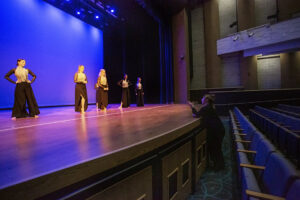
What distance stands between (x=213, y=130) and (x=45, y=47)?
20.6 feet

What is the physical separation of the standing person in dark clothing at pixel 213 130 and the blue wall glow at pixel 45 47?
18.8 ft

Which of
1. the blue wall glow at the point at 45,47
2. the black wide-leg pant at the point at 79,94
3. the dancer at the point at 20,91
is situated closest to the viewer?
the dancer at the point at 20,91

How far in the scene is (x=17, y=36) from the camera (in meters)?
5.38

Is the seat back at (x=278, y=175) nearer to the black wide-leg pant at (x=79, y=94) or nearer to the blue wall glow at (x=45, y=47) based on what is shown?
the black wide-leg pant at (x=79, y=94)

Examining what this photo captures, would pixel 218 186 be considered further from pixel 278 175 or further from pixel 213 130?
pixel 278 175

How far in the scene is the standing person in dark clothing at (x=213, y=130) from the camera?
2.29m

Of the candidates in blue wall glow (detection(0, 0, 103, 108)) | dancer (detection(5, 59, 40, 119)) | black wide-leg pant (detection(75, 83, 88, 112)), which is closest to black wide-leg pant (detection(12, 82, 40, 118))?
dancer (detection(5, 59, 40, 119))

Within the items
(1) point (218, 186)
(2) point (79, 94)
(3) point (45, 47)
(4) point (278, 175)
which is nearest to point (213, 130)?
(1) point (218, 186)

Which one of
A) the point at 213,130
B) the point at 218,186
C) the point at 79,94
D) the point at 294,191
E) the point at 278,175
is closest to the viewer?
the point at 294,191

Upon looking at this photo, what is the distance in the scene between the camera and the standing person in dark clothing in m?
2.29

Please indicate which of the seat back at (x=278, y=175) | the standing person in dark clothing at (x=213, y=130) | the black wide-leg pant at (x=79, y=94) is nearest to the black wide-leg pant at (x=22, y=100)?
the black wide-leg pant at (x=79, y=94)

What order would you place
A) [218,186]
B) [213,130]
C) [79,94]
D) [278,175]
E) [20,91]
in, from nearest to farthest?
1. [278,175]
2. [218,186]
3. [213,130]
4. [20,91]
5. [79,94]

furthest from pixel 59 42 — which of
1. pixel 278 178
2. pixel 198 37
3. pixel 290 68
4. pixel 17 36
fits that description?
pixel 290 68

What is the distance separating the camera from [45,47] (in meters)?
6.05
